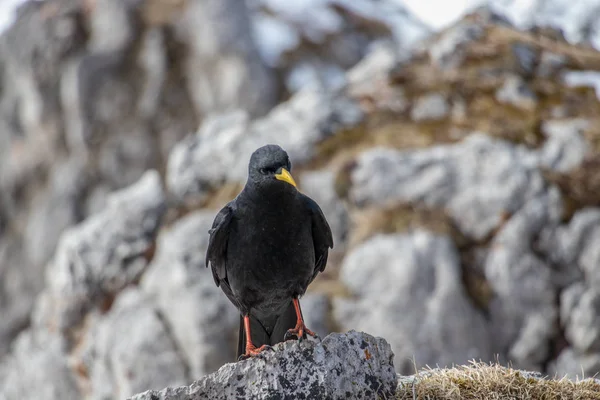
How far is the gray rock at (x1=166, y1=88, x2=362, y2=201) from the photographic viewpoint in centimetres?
2647

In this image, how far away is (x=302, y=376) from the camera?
20.4 ft

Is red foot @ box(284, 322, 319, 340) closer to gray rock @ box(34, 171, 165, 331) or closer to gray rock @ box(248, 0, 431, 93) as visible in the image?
gray rock @ box(34, 171, 165, 331)

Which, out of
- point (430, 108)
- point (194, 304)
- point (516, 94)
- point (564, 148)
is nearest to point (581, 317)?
point (564, 148)

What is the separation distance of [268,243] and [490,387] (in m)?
2.79

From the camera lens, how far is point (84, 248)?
86.0 ft

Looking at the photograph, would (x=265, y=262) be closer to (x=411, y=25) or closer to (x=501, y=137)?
(x=501, y=137)

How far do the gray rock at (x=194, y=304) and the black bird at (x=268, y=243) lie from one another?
14.1m

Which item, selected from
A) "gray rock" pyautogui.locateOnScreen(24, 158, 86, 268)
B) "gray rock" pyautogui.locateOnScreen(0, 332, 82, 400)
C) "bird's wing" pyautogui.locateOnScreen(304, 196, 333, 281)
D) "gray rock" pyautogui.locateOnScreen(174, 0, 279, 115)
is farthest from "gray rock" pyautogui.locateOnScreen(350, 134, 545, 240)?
"gray rock" pyautogui.locateOnScreen(24, 158, 86, 268)

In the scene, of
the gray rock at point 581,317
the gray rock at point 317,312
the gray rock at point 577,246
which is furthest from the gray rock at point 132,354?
the gray rock at point 577,246

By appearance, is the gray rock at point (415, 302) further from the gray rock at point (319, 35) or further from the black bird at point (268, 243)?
the gray rock at point (319, 35)

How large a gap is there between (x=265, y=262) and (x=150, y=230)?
20372 mm

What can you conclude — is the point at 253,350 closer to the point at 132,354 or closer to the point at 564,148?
the point at 132,354

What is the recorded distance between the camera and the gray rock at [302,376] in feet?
20.1

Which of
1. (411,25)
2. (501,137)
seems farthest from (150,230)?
(411,25)
